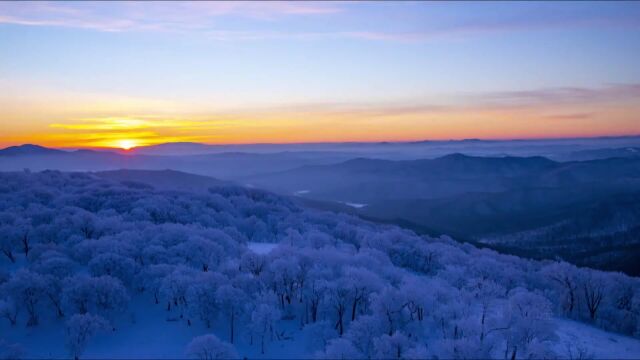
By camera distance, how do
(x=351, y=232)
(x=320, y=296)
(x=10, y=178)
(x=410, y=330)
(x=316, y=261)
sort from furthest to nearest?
(x=10, y=178) → (x=351, y=232) → (x=316, y=261) → (x=320, y=296) → (x=410, y=330)

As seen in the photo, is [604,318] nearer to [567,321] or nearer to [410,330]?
[567,321]

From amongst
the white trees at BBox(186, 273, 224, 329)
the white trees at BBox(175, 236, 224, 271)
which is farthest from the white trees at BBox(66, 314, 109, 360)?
the white trees at BBox(175, 236, 224, 271)

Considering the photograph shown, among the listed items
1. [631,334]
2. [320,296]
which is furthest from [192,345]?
[631,334]

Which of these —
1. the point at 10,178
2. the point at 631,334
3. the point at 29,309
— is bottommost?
the point at 631,334

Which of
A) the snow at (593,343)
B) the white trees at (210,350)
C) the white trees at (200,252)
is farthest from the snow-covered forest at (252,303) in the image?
the snow at (593,343)

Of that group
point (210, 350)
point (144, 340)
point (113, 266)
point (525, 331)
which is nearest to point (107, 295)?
point (144, 340)

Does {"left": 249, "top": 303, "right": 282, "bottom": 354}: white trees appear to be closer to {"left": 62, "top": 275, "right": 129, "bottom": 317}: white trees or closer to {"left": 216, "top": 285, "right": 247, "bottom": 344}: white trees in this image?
{"left": 216, "top": 285, "right": 247, "bottom": 344}: white trees

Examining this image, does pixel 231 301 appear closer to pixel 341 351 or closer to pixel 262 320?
pixel 262 320
